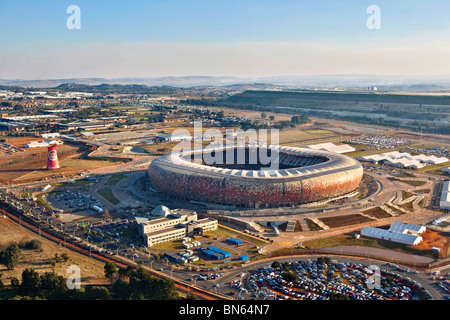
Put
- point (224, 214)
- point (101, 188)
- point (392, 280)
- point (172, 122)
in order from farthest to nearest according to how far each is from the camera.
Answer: point (172, 122) → point (101, 188) → point (224, 214) → point (392, 280)

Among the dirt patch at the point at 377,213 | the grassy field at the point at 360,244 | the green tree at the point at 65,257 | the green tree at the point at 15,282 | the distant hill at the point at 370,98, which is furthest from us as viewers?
the distant hill at the point at 370,98

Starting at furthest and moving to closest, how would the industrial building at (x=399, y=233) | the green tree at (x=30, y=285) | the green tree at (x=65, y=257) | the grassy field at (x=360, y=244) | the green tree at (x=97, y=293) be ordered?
the industrial building at (x=399, y=233)
the grassy field at (x=360, y=244)
the green tree at (x=65, y=257)
the green tree at (x=30, y=285)
the green tree at (x=97, y=293)

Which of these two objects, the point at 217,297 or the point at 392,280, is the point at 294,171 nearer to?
the point at 392,280

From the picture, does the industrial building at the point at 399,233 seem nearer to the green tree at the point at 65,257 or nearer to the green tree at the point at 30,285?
the green tree at the point at 65,257

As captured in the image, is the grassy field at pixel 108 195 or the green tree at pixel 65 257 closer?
the green tree at pixel 65 257

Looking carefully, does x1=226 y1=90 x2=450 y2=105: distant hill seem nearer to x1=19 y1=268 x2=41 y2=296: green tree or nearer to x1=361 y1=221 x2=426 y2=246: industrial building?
x1=361 y1=221 x2=426 y2=246: industrial building

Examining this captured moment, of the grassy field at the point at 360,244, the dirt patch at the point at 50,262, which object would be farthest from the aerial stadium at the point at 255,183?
the dirt patch at the point at 50,262

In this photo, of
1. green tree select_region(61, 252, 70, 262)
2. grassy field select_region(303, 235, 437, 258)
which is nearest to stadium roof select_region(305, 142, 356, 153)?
grassy field select_region(303, 235, 437, 258)

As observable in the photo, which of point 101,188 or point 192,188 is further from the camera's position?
point 101,188

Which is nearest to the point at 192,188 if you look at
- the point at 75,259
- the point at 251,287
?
the point at 75,259

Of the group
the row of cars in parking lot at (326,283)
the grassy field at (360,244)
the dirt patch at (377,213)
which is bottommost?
the row of cars in parking lot at (326,283)
